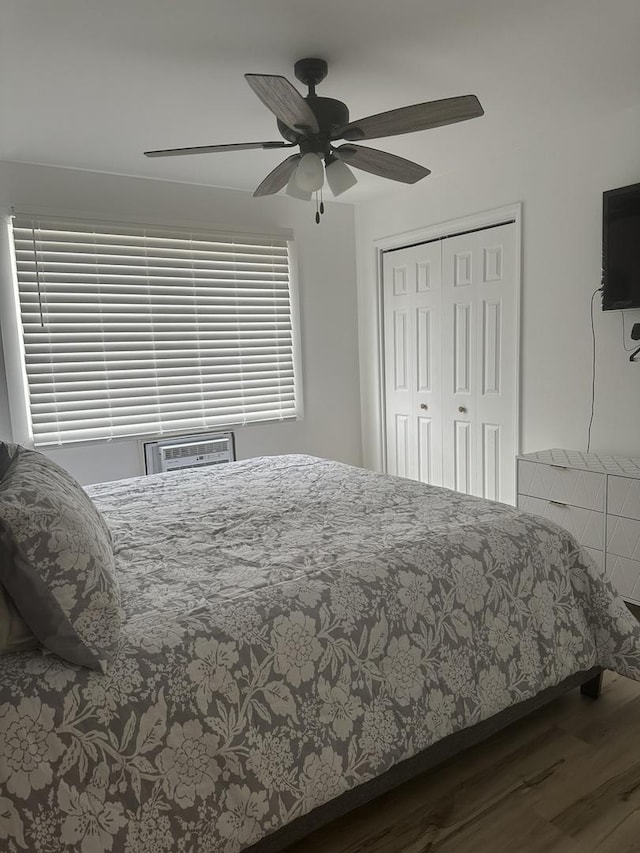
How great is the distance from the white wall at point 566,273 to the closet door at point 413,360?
21.2 inches

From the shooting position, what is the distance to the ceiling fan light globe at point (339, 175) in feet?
7.98

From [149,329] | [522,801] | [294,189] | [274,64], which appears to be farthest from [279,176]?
[522,801]

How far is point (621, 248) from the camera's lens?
121 inches

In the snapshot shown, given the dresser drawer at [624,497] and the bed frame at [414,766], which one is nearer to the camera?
the bed frame at [414,766]

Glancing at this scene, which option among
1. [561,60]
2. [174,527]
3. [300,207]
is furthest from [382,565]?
[300,207]

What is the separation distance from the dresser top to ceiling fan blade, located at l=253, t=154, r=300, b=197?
199 cm

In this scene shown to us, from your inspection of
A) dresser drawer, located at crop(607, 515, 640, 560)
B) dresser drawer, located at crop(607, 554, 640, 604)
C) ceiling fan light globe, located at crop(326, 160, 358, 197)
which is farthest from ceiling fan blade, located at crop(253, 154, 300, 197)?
dresser drawer, located at crop(607, 554, 640, 604)

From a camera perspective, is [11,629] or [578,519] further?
[578,519]

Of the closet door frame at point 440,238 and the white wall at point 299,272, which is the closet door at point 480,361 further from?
the white wall at point 299,272

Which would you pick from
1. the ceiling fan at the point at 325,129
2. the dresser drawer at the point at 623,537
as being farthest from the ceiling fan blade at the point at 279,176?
the dresser drawer at the point at 623,537

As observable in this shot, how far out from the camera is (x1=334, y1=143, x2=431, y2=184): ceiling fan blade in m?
2.38

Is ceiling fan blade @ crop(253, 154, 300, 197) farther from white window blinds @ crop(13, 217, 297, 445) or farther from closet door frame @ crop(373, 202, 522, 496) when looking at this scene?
closet door frame @ crop(373, 202, 522, 496)

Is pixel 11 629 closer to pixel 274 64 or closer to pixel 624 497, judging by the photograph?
pixel 274 64

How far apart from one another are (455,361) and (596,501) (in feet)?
5.09
